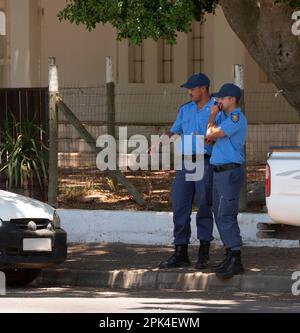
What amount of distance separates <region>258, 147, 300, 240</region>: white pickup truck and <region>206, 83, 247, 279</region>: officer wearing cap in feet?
4.08

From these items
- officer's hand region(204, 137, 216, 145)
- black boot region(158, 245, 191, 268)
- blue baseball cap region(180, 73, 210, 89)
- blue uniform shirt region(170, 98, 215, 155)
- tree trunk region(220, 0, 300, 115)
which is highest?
tree trunk region(220, 0, 300, 115)

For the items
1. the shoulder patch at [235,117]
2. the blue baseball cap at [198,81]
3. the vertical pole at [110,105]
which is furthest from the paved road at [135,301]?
the vertical pole at [110,105]

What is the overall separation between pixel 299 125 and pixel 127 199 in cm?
413

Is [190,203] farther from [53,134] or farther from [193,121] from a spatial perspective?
[53,134]

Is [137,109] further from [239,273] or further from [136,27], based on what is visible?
[239,273]

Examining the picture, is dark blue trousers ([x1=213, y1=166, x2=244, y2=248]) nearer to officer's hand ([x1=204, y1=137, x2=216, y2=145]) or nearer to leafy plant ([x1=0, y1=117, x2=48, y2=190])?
officer's hand ([x1=204, y1=137, x2=216, y2=145])

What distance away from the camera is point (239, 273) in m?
10.9

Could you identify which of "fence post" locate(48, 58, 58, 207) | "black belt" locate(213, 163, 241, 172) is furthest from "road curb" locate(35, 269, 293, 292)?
"fence post" locate(48, 58, 58, 207)

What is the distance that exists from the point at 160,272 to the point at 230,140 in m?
1.79

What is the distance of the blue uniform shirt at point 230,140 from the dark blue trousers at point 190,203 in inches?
15.7

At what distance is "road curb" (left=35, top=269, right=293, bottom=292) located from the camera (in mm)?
10820

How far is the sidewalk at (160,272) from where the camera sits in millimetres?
A: 10875

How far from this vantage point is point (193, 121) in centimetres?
1108
